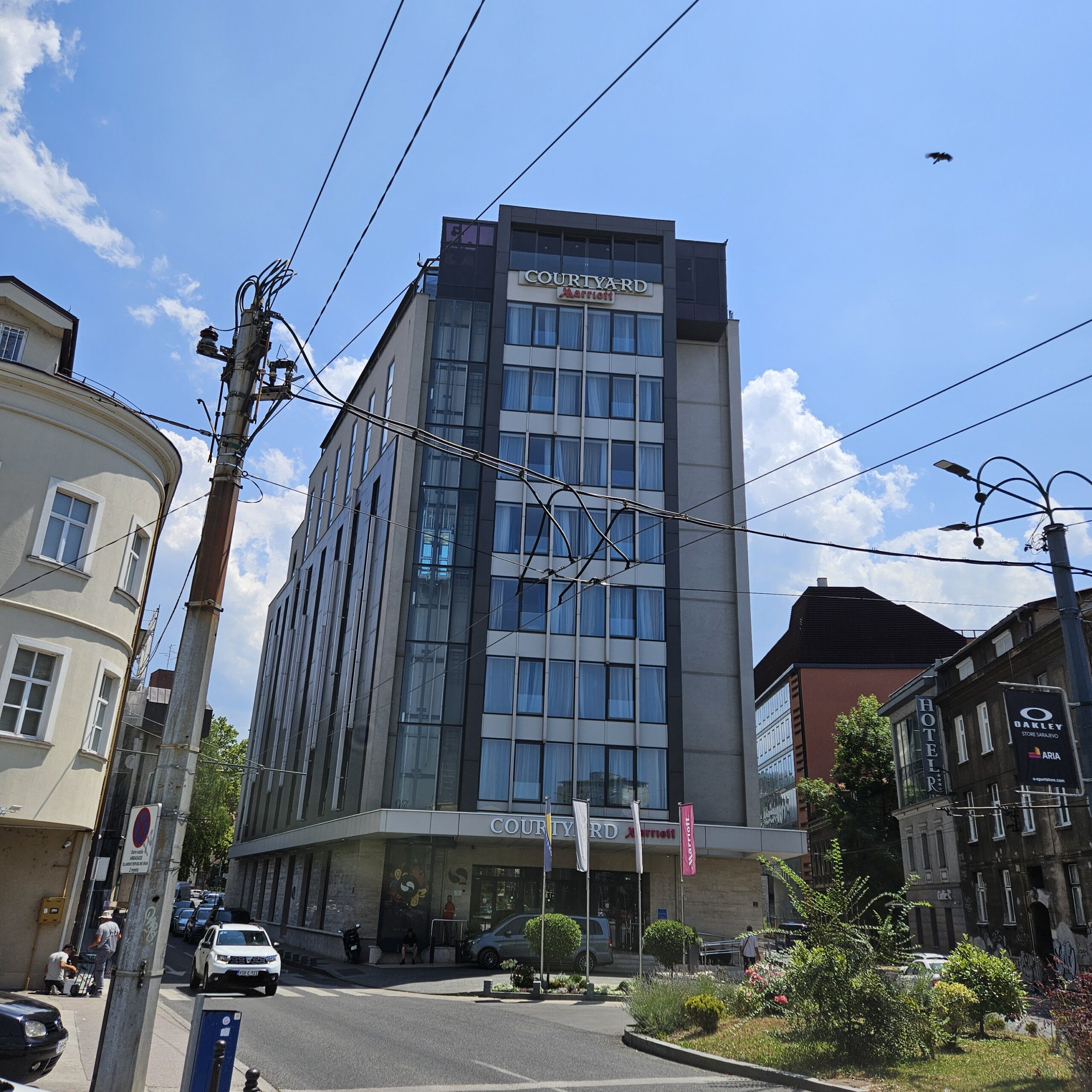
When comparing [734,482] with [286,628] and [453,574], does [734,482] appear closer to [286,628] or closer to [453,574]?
[453,574]

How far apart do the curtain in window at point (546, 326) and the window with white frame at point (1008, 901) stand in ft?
88.7

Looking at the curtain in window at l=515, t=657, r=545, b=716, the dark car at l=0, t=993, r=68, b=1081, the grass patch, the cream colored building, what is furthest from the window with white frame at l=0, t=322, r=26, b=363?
the curtain in window at l=515, t=657, r=545, b=716

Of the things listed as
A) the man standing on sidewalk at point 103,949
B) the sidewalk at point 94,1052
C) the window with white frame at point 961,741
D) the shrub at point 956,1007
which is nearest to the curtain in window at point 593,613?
the window with white frame at point 961,741

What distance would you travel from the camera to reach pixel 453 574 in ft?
119

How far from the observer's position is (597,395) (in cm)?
3853

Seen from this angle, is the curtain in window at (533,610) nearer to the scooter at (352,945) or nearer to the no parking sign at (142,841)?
the scooter at (352,945)

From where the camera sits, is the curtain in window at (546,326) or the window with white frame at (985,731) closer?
the window with white frame at (985,731)

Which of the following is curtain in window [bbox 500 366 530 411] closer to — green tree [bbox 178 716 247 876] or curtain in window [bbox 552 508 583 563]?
curtain in window [bbox 552 508 583 563]

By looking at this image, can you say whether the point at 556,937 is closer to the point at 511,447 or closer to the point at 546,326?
the point at 511,447

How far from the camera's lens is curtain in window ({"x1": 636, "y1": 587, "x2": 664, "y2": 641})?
117 ft

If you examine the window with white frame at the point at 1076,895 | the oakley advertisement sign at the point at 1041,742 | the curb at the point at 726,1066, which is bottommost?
the curb at the point at 726,1066

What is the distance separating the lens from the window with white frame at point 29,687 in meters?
17.2

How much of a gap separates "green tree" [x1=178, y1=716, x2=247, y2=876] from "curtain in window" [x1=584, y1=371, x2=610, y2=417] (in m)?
42.7

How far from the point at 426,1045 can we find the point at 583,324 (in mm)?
30745
